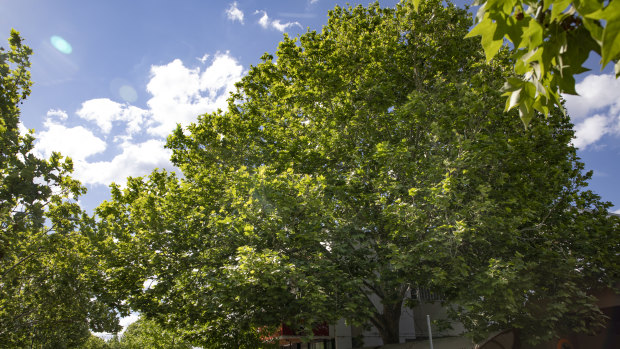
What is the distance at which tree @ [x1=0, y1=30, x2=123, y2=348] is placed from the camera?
32.7ft

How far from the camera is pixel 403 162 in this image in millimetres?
12266

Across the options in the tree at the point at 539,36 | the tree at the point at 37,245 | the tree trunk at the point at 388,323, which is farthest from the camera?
the tree trunk at the point at 388,323

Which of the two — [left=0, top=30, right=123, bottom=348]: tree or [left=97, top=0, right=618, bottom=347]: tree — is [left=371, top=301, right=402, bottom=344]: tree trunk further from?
[left=0, top=30, right=123, bottom=348]: tree

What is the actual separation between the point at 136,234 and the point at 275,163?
6140mm

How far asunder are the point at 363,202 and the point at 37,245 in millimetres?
12729

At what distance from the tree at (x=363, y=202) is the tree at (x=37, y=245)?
5.88ft

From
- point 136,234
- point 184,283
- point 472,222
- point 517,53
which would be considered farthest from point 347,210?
point 517,53

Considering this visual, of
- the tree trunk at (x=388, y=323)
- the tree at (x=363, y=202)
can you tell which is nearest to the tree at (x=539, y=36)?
the tree at (x=363, y=202)

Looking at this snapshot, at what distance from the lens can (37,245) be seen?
13.2 m

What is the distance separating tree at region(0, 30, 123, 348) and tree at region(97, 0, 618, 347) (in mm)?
1792

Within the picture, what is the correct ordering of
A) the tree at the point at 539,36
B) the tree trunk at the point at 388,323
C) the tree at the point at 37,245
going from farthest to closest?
the tree trunk at the point at 388,323 → the tree at the point at 37,245 → the tree at the point at 539,36

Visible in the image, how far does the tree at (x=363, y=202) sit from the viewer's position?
10.8m

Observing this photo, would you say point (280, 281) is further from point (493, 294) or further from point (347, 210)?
point (493, 294)

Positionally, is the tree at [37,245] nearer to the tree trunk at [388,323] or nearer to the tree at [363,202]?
the tree at [363,202]
